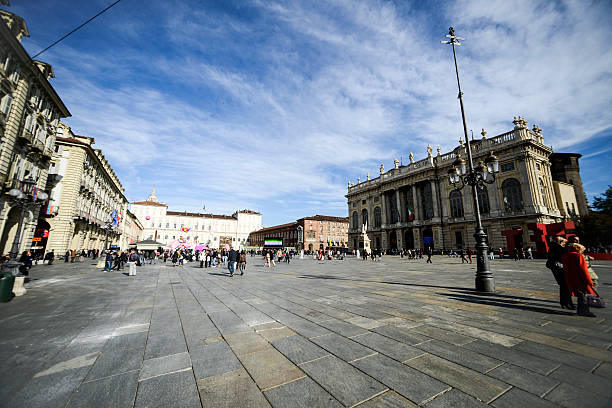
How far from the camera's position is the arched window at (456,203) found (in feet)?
121

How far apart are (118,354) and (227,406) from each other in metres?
2.35

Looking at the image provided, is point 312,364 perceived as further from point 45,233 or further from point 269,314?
point 45,233

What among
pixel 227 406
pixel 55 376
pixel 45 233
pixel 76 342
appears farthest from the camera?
pixel 45 233

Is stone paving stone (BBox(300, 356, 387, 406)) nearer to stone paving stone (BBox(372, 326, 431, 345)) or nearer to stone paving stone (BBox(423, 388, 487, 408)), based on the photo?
stone paving stone (BBox(423, 388, 487, 408))

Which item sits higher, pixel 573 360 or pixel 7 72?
pixel 7 72

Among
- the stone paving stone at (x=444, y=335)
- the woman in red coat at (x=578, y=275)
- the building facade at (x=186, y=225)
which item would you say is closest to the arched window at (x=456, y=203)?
the woman in red coat at (x=578, y=275)

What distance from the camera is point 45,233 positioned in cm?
2352

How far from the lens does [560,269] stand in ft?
17.6

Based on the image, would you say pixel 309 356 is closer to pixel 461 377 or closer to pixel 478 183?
pixel 461 377

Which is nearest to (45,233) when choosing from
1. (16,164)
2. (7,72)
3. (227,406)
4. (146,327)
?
(16,164)

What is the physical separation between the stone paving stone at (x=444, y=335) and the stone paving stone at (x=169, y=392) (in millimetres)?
3446

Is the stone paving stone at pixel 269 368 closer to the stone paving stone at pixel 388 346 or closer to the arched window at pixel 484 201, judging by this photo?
the stone paving stone at pixel 388 346

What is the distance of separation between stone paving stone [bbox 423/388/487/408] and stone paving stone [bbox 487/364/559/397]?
641mm

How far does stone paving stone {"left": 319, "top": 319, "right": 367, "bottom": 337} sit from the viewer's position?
4043 mm
